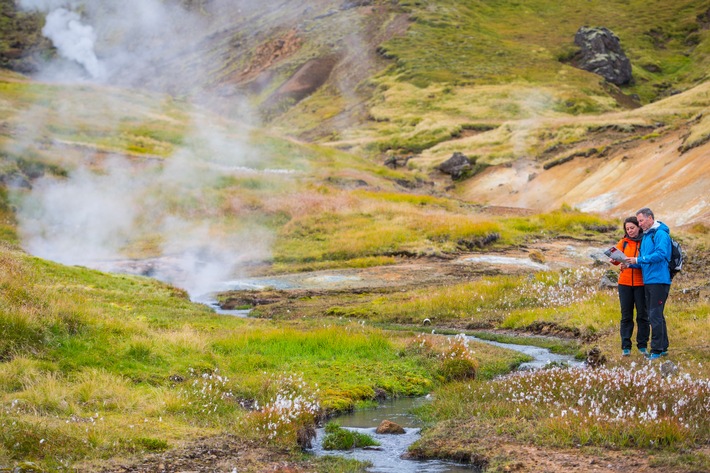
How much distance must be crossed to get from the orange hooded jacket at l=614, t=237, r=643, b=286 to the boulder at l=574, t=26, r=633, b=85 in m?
133

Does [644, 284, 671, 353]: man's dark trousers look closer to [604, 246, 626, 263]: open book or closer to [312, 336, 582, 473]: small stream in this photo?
[604, 246, 626, 263]: open book

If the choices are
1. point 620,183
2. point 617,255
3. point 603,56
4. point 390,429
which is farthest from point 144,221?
point 603,56

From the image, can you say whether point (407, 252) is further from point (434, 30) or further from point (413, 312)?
point (434, 30)

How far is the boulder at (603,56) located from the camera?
458 ft

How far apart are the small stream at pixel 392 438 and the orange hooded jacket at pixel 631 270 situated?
103 inches

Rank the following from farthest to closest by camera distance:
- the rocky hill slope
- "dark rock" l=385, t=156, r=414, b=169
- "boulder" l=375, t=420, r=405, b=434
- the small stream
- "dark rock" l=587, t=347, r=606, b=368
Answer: "dark rock" l=385, t=156, r=414, b=169 → the rocky hill slope → "dark rock" l=587, t=347, r=606, b=368 → "boulder" l=375, t=420, r=405, b=434 → the small stream

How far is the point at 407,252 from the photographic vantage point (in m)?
39.8

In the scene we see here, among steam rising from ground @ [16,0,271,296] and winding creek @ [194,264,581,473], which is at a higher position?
steam rising from ground @ [16,0,271,296]

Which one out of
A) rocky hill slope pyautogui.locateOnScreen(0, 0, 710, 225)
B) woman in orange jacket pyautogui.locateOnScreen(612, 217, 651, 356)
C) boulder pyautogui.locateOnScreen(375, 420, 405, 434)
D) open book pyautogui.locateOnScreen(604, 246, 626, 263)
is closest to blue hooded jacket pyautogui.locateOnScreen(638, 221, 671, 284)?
open book pyautogui.locateOnScreen(604, 246, 626, 263)

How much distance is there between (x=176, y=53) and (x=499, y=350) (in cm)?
18592

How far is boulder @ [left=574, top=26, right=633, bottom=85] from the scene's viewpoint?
140m

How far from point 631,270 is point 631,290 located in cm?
42

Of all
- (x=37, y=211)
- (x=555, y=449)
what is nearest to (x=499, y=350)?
(x=555, y=449)

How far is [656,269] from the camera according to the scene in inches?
543
